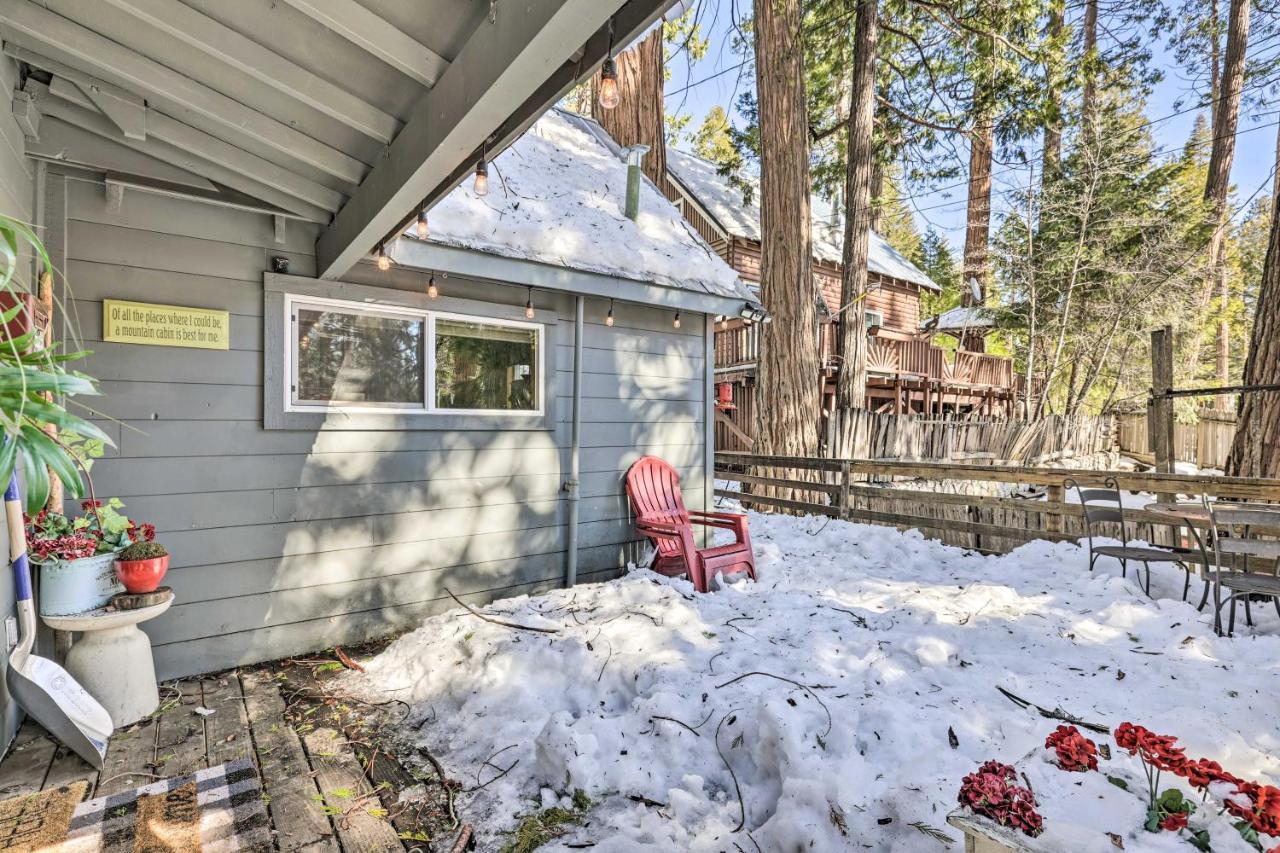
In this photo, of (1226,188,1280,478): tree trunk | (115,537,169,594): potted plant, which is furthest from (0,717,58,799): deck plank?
(1226,188,1280,478): tree trunk

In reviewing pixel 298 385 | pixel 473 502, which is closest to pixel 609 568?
pixel 473 502

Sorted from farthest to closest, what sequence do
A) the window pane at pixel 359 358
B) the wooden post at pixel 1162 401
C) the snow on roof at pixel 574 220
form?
the wooden post at pixel 1162 401
the snow on roof at pixel 574 220
the window pane at pixel 359 358

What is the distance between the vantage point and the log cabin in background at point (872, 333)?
513 inches

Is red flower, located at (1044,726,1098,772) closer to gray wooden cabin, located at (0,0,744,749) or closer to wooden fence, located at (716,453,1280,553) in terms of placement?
gray wooden cabin, located at (0,0,744,749)

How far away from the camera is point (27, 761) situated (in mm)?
2279

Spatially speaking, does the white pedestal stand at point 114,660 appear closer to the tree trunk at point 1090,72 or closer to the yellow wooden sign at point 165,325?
the yellow wooden sign at point 165,325

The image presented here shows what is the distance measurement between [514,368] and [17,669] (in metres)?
2.71

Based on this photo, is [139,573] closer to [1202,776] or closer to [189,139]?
[189,139]

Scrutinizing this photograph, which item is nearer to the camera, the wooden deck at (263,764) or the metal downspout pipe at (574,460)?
the wooden deck at (263,764)

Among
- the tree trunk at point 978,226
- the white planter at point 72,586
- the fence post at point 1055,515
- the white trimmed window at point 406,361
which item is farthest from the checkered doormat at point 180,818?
the tree trunk at point 978,226

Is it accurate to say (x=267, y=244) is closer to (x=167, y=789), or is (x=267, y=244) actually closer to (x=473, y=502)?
(x=473, y=502)

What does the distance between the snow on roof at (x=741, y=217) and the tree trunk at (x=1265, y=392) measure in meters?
9.00

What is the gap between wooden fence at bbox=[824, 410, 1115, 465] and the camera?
8209mm

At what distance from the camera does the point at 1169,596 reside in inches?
155
